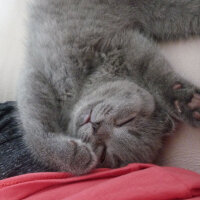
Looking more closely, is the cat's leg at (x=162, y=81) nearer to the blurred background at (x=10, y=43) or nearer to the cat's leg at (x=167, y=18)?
the cat's leg at (x=167, y=18)

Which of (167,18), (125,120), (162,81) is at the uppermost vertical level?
(167,18)

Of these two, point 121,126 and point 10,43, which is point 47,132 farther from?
point 10,43

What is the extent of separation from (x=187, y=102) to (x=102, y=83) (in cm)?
33

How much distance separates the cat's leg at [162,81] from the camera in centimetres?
98

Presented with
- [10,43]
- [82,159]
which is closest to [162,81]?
[82,159]

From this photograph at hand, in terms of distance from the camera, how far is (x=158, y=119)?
1064mm

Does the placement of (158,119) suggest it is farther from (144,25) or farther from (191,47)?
(144,25)

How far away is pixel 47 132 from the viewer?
1037 mm

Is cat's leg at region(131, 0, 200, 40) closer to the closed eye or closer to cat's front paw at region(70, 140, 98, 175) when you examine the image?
the closed eye

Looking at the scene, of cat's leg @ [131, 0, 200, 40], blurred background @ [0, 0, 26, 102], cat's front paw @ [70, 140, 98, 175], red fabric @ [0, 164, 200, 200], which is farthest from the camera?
blurred background @ [0, 0, 26, 102]

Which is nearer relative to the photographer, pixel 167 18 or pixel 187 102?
pixel 187 102

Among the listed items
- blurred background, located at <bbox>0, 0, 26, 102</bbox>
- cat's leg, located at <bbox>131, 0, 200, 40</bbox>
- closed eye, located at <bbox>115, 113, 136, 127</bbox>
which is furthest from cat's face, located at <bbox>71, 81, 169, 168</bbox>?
blurred background, located at <bbox>0, 0, 26, 102</bbox>

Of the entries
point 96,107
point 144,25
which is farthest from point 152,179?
point 144,25

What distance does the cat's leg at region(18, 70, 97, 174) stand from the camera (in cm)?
96
